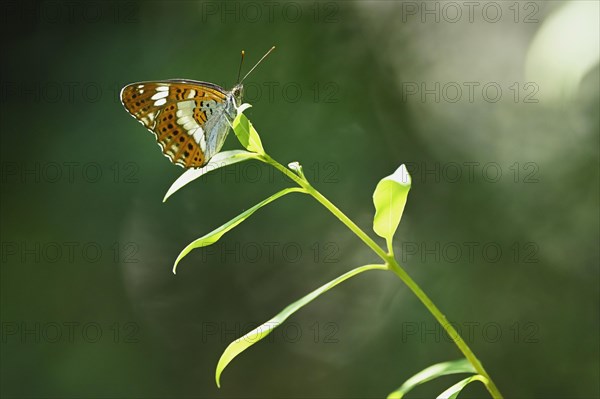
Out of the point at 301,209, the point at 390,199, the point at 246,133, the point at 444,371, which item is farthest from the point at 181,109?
the point at 301,209

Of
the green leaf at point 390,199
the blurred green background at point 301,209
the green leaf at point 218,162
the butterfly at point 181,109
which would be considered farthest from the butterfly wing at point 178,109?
the blurred green background at point 301,209

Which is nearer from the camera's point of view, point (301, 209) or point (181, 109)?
point (181, 109)

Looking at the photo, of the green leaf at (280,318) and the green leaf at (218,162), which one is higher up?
the green leaf at (218,162)

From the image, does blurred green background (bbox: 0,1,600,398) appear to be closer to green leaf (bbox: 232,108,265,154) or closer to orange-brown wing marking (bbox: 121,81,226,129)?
orange-brown wing marking (bbox: 121,81,226,129)

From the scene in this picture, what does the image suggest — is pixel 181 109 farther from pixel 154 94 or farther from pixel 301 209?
pixel 301 209

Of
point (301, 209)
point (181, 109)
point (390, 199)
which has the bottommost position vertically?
point (301, 209)

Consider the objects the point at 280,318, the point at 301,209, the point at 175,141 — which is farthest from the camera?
the point at 301,209

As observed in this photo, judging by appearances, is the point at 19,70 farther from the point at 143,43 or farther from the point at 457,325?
Answer: the point at 457,325

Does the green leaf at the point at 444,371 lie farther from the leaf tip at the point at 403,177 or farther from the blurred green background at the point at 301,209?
the blurred green background at the point at 301,209
